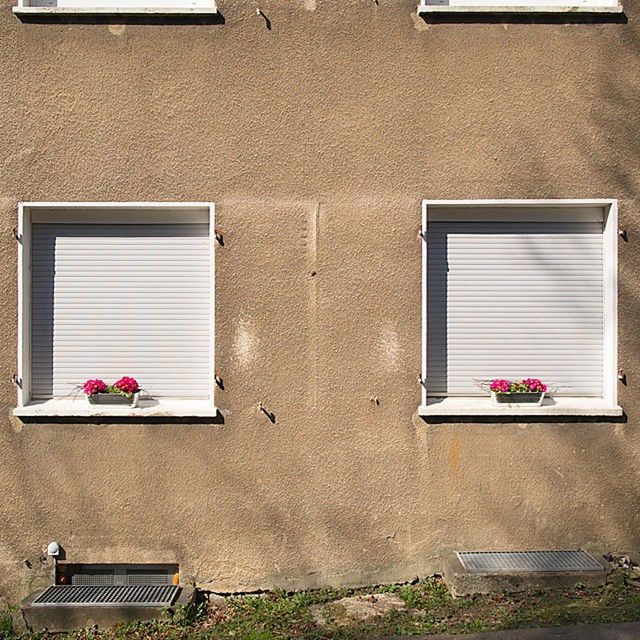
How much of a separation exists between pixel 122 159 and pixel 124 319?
1.30 m

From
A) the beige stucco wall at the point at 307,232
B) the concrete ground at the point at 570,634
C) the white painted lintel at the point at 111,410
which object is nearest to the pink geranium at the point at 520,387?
the beige stucco wall at the point at 307,232

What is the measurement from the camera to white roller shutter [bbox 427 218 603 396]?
5875 millimetres

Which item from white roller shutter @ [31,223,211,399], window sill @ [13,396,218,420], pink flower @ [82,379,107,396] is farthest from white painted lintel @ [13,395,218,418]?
white roller shutter @ [31,223,211,399]

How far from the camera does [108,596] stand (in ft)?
17.7

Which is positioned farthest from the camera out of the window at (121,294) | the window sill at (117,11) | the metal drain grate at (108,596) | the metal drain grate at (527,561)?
the window at (121,294)

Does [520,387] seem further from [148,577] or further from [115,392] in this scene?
[148,577]

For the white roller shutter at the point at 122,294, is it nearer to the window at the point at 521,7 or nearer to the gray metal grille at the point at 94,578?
the gray metal grille at the point at 94,578

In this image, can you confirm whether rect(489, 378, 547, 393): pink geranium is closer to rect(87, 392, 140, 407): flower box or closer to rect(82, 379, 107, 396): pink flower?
rect(87, 392, 140, 407): flower box

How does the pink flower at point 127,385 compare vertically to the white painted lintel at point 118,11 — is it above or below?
below

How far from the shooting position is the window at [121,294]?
5.84 metres

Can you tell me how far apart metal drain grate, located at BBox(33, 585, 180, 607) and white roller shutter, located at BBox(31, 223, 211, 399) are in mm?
1777

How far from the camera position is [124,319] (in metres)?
5.86

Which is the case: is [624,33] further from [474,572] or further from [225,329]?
[474,572]

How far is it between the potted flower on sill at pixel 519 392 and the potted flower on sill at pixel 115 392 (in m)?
2.91
